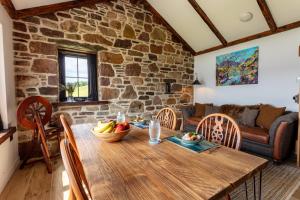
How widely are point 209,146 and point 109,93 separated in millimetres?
2658

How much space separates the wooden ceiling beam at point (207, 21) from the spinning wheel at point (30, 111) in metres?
3.32

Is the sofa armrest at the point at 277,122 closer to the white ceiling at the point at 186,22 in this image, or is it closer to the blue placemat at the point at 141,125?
→ the blue placemat at the point at 141,125

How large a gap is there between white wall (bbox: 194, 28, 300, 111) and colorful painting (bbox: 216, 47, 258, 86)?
9cm

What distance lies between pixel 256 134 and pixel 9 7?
426 centimetres

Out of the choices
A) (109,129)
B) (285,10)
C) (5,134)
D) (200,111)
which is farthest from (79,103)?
(285,10)

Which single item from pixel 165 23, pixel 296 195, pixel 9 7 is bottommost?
pixel 296 195

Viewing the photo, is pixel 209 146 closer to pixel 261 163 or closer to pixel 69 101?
pixel 261 163

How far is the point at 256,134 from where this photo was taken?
2.67 m

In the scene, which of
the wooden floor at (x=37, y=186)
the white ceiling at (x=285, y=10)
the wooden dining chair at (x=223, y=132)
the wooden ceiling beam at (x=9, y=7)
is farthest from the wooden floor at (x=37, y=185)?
the white ceiling at (x=285, y=10)

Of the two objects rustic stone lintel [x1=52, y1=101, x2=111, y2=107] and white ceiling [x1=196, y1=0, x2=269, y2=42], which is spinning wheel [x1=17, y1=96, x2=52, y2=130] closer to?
rustic stone lintel [x1=52, y1=101, x2=111, y2=107]

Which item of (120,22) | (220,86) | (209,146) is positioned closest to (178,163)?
(209,146)

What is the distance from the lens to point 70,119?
3.07 metres

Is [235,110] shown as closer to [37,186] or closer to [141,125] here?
[141,125]

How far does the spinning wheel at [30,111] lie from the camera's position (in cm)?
228
